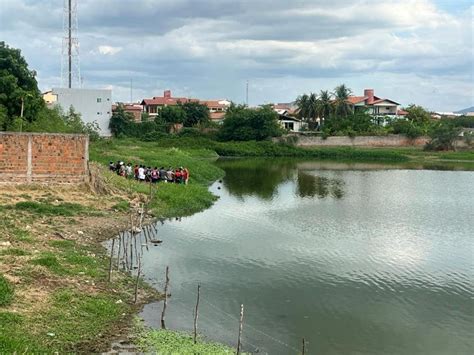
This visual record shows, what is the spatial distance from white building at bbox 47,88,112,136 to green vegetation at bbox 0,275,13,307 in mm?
63751

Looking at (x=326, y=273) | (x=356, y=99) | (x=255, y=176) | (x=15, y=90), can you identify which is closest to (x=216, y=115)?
(x=356, y=99)

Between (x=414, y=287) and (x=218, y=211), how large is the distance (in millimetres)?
16241

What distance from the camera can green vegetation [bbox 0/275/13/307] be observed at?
1363 centimetres

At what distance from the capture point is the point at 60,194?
28.1 m

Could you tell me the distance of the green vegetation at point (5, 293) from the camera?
44.7 feet

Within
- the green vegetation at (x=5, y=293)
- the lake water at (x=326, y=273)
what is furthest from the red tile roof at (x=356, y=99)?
the green vegetation at (x=5, y=293)

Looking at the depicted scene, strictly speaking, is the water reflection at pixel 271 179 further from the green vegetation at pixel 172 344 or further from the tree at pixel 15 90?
the green vegetation at pixel 172 344

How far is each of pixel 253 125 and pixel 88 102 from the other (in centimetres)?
2388

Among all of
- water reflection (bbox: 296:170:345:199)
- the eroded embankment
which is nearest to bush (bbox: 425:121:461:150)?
water reflection (bbox: 296:170:345:199)

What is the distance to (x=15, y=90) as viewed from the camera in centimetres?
3881

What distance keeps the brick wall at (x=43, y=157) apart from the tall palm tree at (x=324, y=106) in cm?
7331

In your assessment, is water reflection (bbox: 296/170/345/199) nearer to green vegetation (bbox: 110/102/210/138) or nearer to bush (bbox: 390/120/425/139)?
green vegetation (bbox: 110/102/210/138)

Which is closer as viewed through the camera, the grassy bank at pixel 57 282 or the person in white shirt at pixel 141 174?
the grassy bank at pixel 57 282

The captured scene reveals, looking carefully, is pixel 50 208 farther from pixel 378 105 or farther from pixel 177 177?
pixel 378 105
